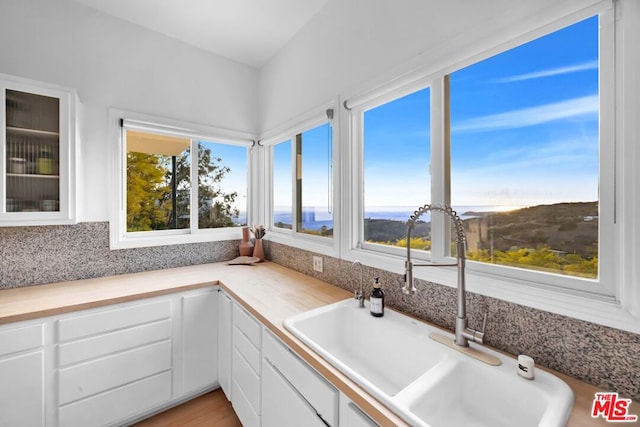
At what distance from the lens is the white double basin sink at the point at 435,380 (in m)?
0.77

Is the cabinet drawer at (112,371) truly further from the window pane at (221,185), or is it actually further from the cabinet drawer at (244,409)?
the window pane at (221,185)

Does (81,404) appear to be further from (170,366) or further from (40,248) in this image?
(40,248)

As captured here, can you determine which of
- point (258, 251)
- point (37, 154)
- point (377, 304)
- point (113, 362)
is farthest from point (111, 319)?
point (377, 304)

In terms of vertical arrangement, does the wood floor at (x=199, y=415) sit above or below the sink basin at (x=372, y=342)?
below

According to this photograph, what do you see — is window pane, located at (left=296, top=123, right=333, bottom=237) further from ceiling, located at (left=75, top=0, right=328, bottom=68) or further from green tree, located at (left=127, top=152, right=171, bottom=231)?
green tree, located at (left=127, top=152, right=171, bottom=231)

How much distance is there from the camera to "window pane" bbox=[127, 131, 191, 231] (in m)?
2.18

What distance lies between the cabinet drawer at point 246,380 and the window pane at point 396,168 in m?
1.00

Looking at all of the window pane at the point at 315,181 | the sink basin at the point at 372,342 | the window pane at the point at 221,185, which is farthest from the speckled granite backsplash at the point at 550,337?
the window pane at the point at 221,185

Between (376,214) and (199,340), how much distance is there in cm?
146

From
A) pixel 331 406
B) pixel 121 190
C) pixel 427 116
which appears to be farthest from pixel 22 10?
pixel 331 406

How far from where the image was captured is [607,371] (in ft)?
2.62

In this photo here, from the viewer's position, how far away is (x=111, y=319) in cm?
155

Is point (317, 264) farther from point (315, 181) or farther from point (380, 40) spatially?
point (380, 40)

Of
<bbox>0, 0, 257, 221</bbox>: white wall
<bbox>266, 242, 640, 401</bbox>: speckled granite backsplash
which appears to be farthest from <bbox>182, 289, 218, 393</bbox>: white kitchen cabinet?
<bbox>266, 242, 640, 401</bbox>: speckled granite backsplash
